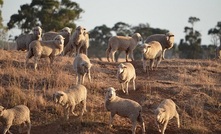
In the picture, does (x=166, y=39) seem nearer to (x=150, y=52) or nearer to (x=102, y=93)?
(x=150, y=52)

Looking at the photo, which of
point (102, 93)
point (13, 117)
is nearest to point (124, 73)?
point (102, 93)

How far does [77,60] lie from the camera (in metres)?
16.3

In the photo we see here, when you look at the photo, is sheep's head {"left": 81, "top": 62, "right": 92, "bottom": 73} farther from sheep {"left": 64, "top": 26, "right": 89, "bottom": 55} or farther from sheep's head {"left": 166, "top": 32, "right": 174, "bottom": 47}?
sheep's head {"left": 166, "top": 32, "right": 174, "bottom": 47}

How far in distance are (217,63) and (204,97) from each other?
7.42m

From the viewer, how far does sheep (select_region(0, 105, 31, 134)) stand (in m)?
12.3

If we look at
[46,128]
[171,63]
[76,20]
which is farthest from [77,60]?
[76,20]

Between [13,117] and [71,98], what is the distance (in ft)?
6.58

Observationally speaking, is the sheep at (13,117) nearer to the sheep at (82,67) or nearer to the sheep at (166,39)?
the sheep at (82,67)

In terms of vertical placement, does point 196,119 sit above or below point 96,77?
below

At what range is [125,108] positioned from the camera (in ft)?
43.2

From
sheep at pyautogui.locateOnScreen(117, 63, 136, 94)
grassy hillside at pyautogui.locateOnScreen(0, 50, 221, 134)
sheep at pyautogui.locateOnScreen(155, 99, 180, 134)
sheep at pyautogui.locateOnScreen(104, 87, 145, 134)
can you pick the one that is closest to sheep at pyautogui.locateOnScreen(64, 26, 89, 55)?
grassy hillside at pyautogui.locateOnScreen(0, 50, 221, 134)

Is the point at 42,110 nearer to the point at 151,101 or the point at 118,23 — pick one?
the point at 151,101

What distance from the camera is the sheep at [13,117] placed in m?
12.3

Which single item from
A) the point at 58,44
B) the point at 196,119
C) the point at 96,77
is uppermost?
the point at 58,44
